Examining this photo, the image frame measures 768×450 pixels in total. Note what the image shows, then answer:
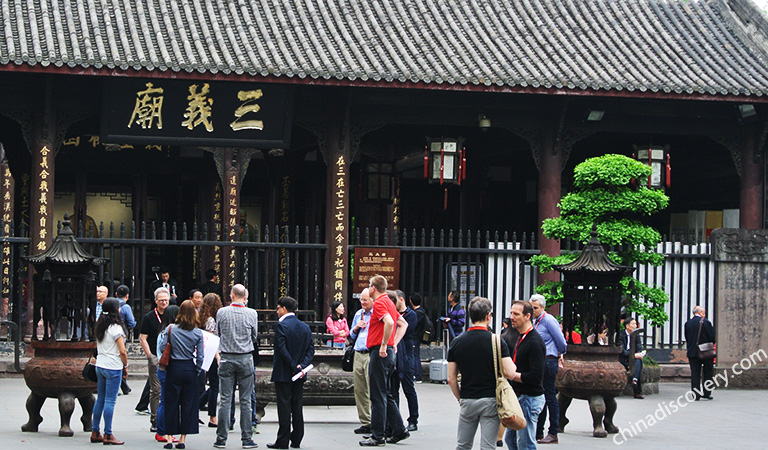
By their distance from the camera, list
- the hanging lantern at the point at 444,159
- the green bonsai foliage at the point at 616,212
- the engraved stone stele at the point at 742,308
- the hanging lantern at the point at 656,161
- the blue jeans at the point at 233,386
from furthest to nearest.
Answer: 1. the hanging lantern at the point at 656,161
2. the hanging lantern at the point at 444,159
3. the engraved stone stele at the point at 742,308
4. the green bonsai foliage at the point at 616,212
5. the blue jeans at the point at 233,386

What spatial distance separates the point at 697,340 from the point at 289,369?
7.74 metres

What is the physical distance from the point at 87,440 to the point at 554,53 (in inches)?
434

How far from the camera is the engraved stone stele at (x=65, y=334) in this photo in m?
11.2

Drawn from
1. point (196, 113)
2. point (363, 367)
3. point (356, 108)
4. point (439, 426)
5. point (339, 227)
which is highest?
point (356, 108)

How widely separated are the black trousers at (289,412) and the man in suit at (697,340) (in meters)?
7.52

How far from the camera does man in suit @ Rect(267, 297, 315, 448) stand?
10.7 m

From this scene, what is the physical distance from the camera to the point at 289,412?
1071 centimetres

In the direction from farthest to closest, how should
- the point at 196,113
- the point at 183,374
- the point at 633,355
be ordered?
the point at 196,113, the point at 633,355, the point at 183,374

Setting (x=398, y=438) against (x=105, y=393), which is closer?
(x=105, y=393)

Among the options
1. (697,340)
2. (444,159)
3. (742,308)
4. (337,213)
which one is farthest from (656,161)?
(337,213)

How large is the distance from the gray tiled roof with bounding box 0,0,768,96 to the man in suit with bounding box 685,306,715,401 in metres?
3.68

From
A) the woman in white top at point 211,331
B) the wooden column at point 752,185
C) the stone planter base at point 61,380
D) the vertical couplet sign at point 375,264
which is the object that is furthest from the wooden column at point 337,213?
the stone planter base at point 61,380

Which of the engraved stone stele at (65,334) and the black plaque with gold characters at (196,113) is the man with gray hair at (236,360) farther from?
the black plaque with gold characters at (196,113)

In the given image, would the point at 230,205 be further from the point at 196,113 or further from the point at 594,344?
the point at 594,344
